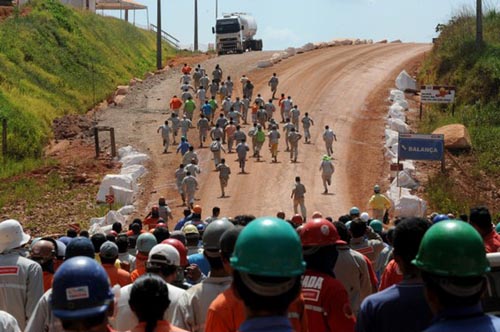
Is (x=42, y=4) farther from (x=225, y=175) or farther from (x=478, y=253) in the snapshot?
(x=478, y=253)

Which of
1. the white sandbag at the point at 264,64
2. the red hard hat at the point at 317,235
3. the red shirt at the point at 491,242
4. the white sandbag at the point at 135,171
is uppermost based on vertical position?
the white sandbag at the point at 264,64

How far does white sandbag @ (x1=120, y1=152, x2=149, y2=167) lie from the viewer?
38406mm

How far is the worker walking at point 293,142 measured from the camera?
121ft

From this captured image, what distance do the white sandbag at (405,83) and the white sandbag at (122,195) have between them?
20.7 m

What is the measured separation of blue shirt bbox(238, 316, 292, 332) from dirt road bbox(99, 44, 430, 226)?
87.7 ft

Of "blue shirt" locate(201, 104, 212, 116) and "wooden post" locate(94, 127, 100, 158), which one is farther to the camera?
"blue shirt" locate(201, 104, 212, 116)

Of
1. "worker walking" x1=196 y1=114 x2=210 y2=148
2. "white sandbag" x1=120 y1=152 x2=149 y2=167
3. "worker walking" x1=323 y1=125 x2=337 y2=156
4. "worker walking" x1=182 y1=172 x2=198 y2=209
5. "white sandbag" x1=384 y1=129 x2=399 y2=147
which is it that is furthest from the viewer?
"white sandbag" x1=384 y1=129 x2=399 y2=147

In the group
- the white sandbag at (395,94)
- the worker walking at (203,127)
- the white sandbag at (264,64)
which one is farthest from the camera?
the white sandbag at (264,64)

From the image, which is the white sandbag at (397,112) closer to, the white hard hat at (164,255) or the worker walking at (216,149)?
the worker walking at (216,149)

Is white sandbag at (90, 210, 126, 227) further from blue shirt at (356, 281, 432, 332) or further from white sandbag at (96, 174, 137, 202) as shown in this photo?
blue shirt at (356, 281, 432, 332)

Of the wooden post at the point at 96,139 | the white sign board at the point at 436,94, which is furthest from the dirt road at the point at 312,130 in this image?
the white sign board at the point at 436,94

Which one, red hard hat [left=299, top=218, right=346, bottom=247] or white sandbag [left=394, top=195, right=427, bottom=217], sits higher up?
red hard hat [left=299, top=218, right=346, bottom=247]

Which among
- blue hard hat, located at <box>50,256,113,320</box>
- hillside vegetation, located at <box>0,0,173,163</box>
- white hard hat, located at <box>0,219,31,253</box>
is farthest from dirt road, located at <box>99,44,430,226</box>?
blue hard hat, located at <box>50,256,113,320</box>

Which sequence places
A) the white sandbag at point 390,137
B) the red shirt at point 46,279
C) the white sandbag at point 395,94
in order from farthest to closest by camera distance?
1. the white sandbag at point 395,94
2. the white sandbag at point 390,137
3. the red shirt at point 46,279
